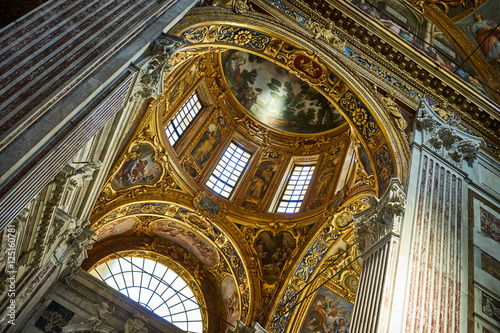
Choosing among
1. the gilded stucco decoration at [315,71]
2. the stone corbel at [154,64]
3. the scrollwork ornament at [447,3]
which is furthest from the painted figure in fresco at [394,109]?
the scrollwork ornament at [447,3]

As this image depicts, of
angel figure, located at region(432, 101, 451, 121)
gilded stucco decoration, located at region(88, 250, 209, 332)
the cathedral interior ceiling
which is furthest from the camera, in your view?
gilded stucco decoration, located at region(88, 250, 209, 332)

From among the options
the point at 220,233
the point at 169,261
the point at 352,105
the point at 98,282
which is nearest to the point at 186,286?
the point at 169,261

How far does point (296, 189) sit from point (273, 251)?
2.57 metres

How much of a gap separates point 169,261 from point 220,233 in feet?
8.19

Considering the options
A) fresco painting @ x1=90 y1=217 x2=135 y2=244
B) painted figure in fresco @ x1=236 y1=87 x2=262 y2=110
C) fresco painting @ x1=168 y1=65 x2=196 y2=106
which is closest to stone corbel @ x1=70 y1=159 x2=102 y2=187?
fresco painting @ x1=168 y1=65 x2=196 y2=106

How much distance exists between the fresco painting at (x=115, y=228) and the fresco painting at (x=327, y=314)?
6.48m

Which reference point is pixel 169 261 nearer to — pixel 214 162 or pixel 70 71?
pixel 214 162

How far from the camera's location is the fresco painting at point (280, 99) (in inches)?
662

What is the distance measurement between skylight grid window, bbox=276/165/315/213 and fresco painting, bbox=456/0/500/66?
660cm

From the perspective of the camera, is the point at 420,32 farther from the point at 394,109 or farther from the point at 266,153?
the point at 266,153

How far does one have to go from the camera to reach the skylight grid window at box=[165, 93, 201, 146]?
14.9 meters

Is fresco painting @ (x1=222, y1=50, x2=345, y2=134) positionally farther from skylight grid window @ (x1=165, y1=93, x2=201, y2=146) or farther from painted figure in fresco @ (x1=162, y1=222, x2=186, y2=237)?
painted figure in fresco @ (x1=162, y1=222, x2=186, y2=237)

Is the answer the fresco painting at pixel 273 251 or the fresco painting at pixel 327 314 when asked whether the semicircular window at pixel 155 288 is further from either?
the fresco painting at pixel 327 314

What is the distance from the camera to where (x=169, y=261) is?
53.6ft
